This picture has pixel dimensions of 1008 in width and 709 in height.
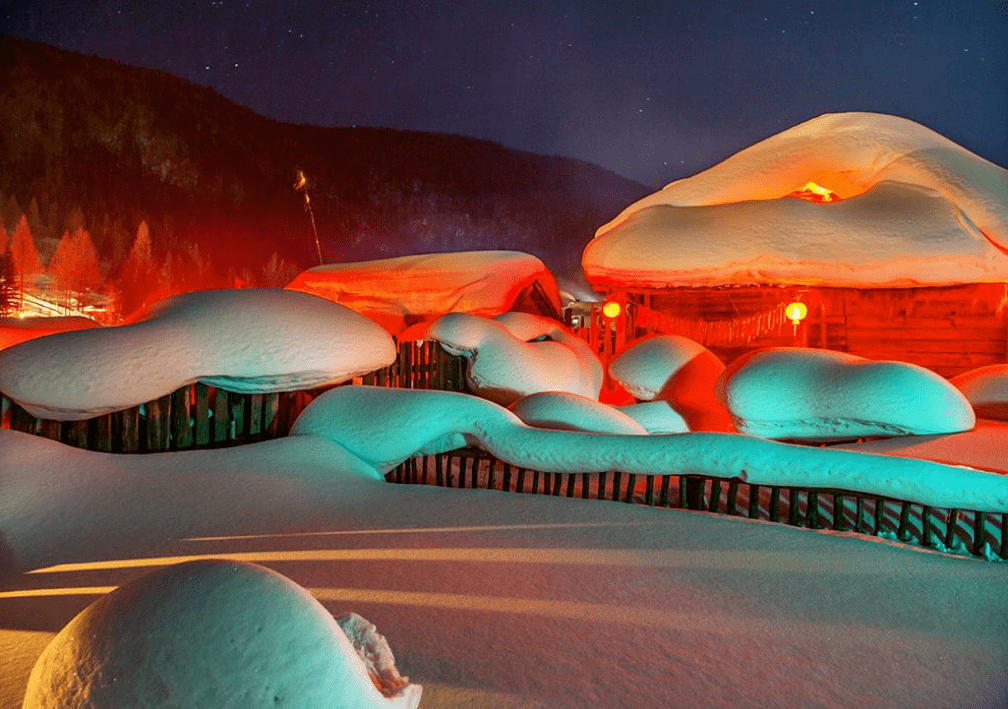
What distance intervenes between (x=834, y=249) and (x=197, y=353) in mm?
9910

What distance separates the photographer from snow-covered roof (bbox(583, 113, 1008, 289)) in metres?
10.4

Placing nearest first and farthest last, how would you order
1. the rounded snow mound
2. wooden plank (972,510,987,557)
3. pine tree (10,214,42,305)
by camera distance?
1. the rounded snow mound
2. wooden plank (972,510,987,557)
3. pine tree (10,214,42,305)

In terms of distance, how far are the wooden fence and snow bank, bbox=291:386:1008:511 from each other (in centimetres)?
36

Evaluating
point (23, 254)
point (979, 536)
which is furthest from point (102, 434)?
point (23, 254)

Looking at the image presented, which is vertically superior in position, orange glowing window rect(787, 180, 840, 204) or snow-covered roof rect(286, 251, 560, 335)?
orange glowing window rect(787, 180, 840, 204)

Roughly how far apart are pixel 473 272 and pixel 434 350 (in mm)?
6041

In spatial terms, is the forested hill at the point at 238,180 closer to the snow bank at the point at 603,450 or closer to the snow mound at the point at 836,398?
the snow bank at the point at 603,450

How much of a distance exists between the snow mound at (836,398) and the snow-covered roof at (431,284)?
7.97m

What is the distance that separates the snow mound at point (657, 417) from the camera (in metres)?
8.41

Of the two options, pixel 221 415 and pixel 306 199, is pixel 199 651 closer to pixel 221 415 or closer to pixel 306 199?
pixel 221 415

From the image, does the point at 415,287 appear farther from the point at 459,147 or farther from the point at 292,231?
the point at 459,147

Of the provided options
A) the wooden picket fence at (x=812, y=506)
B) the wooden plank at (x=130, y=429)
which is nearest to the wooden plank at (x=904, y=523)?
the wooden picket fence at (x=812, y=506)

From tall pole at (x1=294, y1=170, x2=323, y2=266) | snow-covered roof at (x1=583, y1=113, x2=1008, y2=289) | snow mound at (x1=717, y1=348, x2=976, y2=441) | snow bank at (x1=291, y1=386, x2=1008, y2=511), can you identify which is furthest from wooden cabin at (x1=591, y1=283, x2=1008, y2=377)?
tall pole at (x1=294, y1=170, x2=323, y2=266)

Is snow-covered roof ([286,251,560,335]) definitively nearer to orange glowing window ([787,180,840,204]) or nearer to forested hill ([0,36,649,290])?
orange glowing window ([787,180,840,204])
